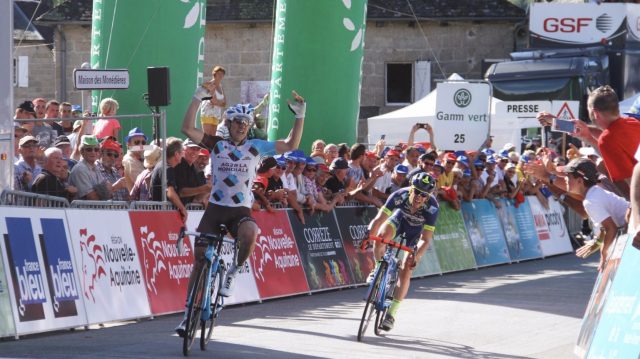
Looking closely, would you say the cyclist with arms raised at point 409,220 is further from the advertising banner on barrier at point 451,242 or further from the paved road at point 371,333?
the advertising banner on barrier at point 451,242

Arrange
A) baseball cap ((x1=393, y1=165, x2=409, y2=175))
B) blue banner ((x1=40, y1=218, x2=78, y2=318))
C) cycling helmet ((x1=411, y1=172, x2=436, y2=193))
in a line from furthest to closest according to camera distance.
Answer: baseball cap ((x1=393, y1=165, x2=409, y2=175)) < cycling helmet ((x1=411, y1=172, x2=436, y2=193)) < blue banner ((x1=40, y1=218, x2=78, y2=318))

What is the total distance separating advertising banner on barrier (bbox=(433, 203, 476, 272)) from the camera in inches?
898

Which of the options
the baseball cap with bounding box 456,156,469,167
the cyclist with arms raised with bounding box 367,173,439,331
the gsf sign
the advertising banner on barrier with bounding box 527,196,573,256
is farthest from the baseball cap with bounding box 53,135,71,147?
the advertising banner on barrier with bounding box 527,196,573,256

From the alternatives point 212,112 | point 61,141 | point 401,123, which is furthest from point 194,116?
point 401,123

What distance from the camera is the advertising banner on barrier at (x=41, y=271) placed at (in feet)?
40.6

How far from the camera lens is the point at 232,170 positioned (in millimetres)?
12273

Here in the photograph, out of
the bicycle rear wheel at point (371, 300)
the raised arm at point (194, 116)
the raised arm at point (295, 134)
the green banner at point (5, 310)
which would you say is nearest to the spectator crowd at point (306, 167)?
the raised arm at point (194, 116)

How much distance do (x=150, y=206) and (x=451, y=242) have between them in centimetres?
901

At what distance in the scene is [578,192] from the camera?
11.3m

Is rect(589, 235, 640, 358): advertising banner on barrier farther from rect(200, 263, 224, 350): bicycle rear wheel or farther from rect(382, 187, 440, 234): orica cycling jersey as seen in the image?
rect(382, 187, 440, 234): orica cycling jersey

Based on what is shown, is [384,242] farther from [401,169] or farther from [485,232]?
[485,232]

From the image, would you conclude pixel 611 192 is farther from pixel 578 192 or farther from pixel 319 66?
pixel 319 66

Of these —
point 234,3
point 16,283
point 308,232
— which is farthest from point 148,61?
point 234,3

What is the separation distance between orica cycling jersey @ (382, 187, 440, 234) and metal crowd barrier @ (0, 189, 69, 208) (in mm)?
3352
